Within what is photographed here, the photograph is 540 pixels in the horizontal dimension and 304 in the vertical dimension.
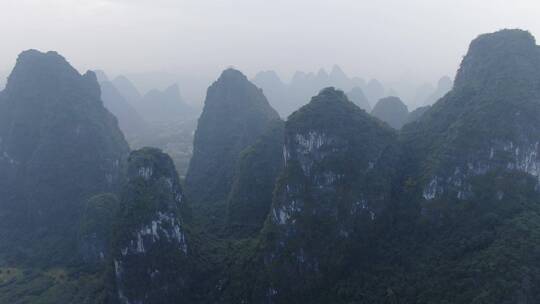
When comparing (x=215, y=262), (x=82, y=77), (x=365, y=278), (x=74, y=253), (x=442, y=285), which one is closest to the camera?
(x=442, y=285)

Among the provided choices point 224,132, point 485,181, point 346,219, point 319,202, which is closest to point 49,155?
point 224,132

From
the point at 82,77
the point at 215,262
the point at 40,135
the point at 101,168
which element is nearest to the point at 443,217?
the point at 215,262

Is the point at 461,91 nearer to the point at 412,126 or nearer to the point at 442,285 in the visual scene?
the point at 412,126

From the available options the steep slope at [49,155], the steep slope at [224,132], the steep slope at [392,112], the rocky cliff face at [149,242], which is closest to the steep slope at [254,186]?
the rocky cliff face at [149,242]

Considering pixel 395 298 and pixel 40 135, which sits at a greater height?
pixel 40 135

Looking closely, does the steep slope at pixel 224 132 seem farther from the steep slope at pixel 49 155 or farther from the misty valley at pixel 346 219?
the steep slope at pixel 49 155

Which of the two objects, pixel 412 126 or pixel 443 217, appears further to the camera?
pixel 412 126
